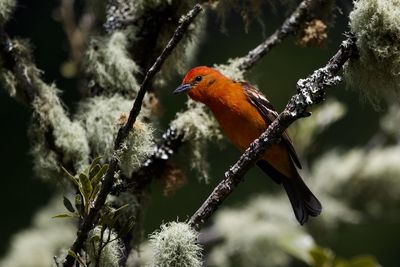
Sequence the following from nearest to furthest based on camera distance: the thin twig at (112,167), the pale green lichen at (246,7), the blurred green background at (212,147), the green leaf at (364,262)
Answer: the thin twig at (112,167) < the green leaf at (364,262) < the pale green lichen at (246,7) < the blurred green background at (212,147)

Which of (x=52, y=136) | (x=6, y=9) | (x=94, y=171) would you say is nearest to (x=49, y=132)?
(x=52, y=136)

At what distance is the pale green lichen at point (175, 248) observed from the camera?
1965 millimetres

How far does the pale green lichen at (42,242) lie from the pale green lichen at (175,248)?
1637 mm

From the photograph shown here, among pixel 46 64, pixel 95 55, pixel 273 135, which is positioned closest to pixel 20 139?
pixel 46 64

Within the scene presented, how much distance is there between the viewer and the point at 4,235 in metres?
6.30

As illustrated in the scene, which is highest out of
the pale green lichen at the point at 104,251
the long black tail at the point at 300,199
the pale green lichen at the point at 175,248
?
the long black tail at the point at 300,199

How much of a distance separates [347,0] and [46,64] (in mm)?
4840

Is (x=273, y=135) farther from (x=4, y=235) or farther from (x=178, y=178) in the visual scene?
(x=4, y=235)

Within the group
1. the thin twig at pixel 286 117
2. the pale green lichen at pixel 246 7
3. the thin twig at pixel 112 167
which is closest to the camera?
the thin twig at pixel 112 167

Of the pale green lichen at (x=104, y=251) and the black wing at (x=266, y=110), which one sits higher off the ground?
the black wing at (x=266, y=110)

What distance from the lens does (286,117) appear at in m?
2.08

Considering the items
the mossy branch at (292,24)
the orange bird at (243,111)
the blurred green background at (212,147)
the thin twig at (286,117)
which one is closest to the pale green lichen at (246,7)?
the mossy branch at (292,24)

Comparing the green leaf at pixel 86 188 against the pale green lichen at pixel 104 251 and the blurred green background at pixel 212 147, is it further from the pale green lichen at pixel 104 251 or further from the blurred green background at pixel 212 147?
the blurred green background at pixel 212 147

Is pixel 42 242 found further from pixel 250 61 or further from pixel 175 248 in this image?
pixel 175 248
